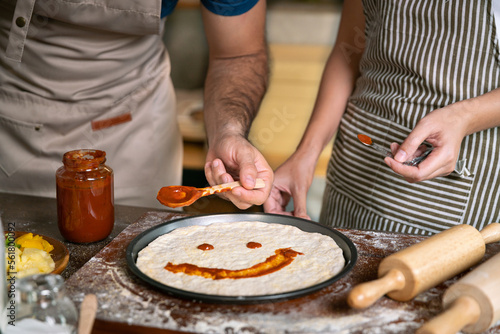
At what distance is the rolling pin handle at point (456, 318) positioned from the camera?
30.3 inches

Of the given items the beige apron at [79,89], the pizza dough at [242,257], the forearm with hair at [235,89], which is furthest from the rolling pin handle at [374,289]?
the beige apron at [79,89]

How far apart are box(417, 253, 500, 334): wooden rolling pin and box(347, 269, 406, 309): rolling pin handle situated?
3.4 inches

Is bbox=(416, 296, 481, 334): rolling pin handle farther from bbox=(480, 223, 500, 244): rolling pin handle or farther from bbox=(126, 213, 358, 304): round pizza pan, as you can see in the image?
bbox=(480, 223, 500, 244): rolling pin handle

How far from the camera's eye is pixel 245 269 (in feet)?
3.30

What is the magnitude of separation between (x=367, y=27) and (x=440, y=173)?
2.01ft

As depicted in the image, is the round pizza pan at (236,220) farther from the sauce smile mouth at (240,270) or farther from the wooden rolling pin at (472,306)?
the wooden rolling pin at (472,306)

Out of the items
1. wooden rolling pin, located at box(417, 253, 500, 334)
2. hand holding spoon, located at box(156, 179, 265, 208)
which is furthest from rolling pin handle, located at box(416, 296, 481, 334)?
hand holding spoon, located at box(156, 179, 265, 208)

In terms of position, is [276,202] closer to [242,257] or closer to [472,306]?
[242,257]

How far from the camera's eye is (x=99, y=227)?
1207mm

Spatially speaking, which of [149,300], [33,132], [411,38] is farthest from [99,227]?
[411,38]

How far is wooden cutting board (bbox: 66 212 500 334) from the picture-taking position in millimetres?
834

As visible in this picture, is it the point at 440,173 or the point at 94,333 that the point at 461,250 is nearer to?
the point at 440,173

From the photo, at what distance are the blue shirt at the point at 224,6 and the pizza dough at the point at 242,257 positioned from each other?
828 millimetres

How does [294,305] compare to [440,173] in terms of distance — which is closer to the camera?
[294,305]
